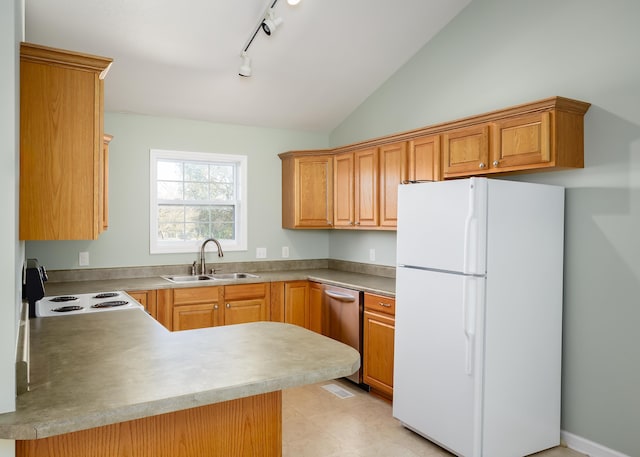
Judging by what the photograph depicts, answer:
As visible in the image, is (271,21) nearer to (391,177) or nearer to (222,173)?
(391,177)

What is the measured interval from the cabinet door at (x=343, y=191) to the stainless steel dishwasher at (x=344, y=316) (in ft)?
2.30

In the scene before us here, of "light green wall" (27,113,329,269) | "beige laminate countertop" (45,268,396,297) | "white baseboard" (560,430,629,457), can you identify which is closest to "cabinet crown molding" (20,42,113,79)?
"beige laminate countertop" (45,268,396,297)

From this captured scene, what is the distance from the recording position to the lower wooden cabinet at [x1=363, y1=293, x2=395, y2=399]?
355cm

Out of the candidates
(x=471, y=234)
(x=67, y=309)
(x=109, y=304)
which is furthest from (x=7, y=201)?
(x=471, y=234)

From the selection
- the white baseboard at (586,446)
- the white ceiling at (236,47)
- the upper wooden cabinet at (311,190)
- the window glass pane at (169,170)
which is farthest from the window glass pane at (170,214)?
the white baseboard at (586,446)

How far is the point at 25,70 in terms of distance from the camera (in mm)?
1679

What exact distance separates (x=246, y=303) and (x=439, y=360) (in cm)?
198

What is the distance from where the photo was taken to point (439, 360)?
2.86m

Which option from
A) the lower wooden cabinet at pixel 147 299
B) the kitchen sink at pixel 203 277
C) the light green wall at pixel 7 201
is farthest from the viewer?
the kitchen sink at pixel 203 277

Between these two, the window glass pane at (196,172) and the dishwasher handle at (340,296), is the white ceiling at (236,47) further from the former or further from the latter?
the dishwasher handle at (340,296)

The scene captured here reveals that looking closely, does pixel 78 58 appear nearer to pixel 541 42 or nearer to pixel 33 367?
pixel 33 367

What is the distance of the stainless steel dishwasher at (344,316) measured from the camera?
12.8 ft

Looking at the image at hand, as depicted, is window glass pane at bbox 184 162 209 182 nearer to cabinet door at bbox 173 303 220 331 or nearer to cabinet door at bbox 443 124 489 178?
cabinet door at bbox 173 303 220 331

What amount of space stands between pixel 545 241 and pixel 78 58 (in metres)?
2.64
